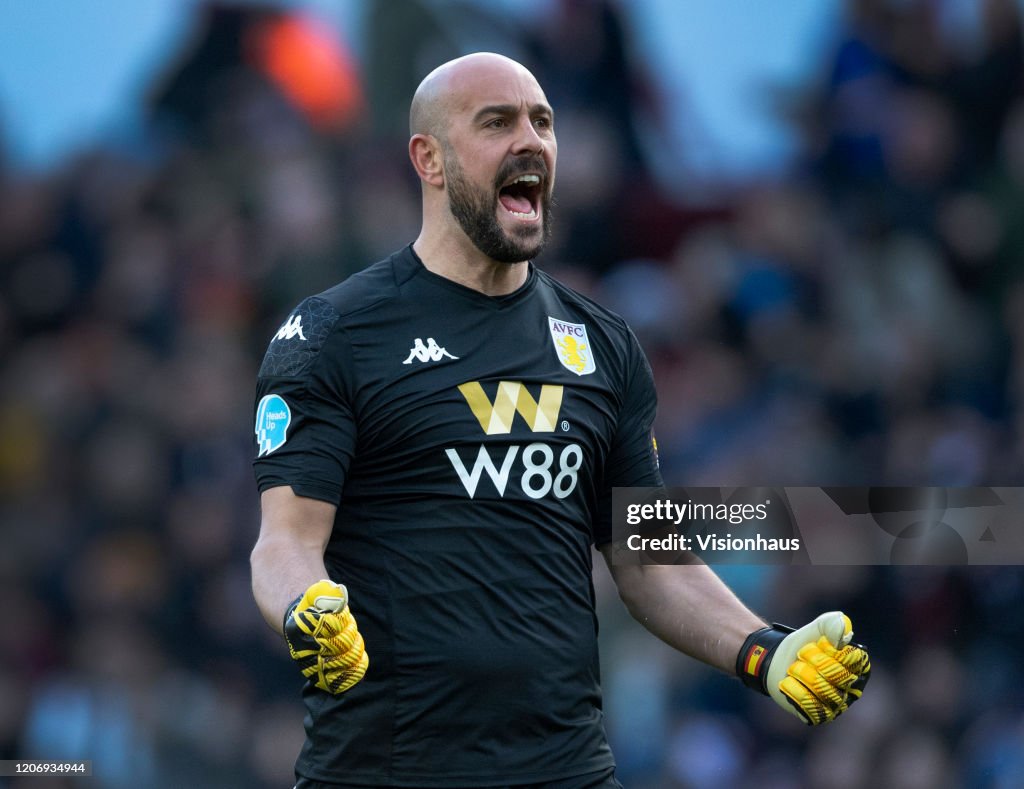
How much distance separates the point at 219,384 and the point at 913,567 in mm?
3749

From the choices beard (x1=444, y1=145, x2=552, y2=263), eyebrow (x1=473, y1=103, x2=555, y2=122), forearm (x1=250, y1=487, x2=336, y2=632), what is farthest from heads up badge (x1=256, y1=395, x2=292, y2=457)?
eyebrow (x1=473, y1=103, x2=555, y2=122)

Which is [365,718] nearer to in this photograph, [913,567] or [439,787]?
[439,787]

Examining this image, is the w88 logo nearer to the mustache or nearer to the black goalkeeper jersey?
the black goalkeeper jersey

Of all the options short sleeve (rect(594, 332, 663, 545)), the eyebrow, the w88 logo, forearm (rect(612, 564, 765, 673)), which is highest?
the eyebrow

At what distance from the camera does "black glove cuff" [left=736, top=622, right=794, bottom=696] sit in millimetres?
3643

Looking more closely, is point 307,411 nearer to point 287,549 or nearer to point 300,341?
point 300,341

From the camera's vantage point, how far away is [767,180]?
8.79m

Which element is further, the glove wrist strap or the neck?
the neck

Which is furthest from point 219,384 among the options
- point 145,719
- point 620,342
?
point 620,342

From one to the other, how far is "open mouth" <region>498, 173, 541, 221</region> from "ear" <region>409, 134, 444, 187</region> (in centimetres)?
17

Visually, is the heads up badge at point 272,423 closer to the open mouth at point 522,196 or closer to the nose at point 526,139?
the open mouth at point 522,196

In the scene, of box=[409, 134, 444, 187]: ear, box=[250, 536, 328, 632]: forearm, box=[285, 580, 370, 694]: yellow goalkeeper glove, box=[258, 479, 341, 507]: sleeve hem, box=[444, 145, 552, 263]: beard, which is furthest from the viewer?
box=[409, 134, 444, 187]: ear

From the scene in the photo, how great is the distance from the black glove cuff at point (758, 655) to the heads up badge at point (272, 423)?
3.97ft

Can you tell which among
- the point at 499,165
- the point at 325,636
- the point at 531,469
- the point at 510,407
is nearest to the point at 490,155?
the point at 499,165
